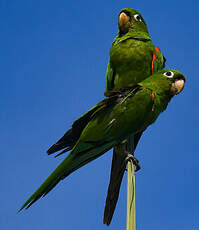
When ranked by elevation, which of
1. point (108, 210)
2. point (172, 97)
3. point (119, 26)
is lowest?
point (108, 210)

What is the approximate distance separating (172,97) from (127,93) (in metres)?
0.47

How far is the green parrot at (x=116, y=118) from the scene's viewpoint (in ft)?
8.06

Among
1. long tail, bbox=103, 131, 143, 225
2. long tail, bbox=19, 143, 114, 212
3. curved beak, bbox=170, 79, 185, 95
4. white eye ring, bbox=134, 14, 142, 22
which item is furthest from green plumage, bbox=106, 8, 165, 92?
long tail, bbox=19, 143, 114, 212

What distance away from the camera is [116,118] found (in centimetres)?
259

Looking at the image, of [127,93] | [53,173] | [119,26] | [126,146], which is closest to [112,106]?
[127,93]

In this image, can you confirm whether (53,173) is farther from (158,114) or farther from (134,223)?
(158,114)

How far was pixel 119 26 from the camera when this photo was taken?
11.8ft

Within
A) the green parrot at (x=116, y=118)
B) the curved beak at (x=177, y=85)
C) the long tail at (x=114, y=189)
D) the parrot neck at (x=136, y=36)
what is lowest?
the long tail at (x=114, y=189)

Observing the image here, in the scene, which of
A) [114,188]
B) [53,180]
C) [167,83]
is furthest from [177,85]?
[53,180]

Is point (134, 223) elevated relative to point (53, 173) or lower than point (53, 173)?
lower

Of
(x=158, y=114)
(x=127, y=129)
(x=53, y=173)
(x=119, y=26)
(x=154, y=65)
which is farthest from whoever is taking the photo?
(x=119, y=26)

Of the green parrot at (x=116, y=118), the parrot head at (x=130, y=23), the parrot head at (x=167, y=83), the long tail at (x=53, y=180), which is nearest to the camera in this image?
the long tail at (x=53, y=180)

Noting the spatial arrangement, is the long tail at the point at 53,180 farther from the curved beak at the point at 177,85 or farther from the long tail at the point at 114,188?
the curved beak at the point at 177,85

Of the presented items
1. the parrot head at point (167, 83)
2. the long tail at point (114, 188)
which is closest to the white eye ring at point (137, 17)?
the parrot head at point (167, 83)
